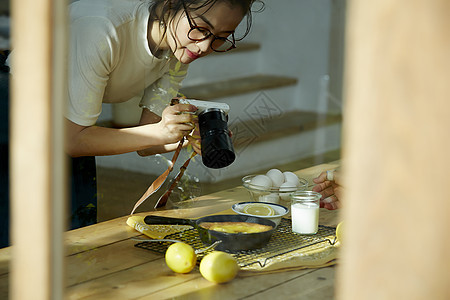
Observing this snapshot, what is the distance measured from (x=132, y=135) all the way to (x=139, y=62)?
166 millimetres

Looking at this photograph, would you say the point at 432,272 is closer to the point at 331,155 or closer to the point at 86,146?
the point at 86,146

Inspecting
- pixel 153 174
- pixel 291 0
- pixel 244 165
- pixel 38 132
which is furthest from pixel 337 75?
pixel 38 132

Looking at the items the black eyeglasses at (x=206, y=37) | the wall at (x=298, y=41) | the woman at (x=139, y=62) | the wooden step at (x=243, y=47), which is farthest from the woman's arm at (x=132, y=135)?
the wall at (x=298, y=41)

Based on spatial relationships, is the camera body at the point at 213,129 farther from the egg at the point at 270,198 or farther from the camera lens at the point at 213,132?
the egg at the point at 270,198

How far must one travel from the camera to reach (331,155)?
4.96ft

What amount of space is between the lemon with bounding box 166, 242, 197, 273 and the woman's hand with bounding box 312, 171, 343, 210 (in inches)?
15.9

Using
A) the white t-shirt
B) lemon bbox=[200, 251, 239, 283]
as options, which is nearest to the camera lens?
the white t-shirt

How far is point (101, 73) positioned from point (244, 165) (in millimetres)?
441

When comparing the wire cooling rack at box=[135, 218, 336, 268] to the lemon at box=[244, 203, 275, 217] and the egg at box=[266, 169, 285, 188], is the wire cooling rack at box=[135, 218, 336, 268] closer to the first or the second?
the lemon at box=[244, 203, 275, 217]

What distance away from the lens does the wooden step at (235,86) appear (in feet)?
4.99

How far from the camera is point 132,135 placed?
1.36m

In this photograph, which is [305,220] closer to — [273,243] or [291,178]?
[273,243]

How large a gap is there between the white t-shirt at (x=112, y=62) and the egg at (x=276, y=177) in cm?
29

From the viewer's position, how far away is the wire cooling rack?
36.3 inches
